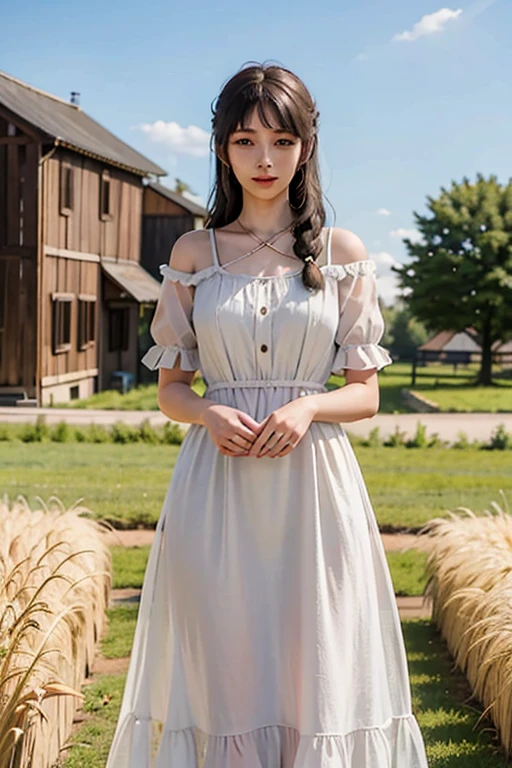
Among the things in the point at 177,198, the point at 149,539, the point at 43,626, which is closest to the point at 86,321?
the point at 177,198

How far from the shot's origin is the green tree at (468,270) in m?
6.16

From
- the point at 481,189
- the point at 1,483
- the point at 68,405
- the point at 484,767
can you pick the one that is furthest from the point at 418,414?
the point at 484,767

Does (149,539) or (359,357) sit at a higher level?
(359,357)

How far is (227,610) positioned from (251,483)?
19 centimetres

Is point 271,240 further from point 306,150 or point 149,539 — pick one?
point 149,539

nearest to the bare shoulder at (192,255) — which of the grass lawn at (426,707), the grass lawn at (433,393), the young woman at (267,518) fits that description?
the young woman at (267,518)

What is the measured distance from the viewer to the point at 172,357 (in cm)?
168

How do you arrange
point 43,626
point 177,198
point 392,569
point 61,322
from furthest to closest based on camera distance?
1. point 177,198
2. point 61,322
3. point 392,569
4. point 43,626

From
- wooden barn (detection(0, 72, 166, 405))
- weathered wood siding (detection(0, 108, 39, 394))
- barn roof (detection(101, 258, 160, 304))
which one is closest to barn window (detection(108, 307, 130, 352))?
wooden barn (detection(0, 72, 166, 405))

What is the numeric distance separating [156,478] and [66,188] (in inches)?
69.2

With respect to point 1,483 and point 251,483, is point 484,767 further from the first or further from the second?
point 1,483

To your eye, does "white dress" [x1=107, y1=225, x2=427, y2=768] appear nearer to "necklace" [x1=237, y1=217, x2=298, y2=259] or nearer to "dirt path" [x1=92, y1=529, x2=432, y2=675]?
"necklace" [x1=237, y1=217, x2=298, y2=259]

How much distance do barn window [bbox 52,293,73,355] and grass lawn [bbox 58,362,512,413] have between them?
39 centimetres

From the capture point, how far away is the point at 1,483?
5.70m
